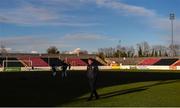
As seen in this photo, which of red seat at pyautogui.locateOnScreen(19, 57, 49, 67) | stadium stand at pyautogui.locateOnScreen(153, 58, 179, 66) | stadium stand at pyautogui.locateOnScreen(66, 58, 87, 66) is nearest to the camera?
red seat at pyautogui.locateOnScreen(19, 57, 49, 67)

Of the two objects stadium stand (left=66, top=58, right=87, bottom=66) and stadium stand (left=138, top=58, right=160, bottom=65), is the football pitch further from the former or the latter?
stadium stand (left=138, top=58, right=160, bottom=65)

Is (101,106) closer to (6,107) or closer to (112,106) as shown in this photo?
→ (112,106)

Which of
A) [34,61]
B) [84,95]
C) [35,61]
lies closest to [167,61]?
[35,61]

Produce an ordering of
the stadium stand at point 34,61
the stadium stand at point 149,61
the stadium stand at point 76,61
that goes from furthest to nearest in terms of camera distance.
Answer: the stadium stand at point 149,61
the stadium stand at point 76,61
the stadium stand at point 34,61

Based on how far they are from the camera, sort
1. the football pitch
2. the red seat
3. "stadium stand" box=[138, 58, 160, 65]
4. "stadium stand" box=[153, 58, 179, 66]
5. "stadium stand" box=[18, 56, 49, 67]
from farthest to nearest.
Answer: "stadium stand" box=[138, 58, 160, 65], "stadium stand" box=[153, 58, 179, 66], the red seat, "stadium stand" box=[18, 56, 49, 67], the football pitch

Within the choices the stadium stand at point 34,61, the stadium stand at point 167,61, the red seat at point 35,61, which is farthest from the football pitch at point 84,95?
the stadium stand at point 167,61

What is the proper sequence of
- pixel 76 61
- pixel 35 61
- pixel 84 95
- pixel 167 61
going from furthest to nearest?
1. pixel 76 61
2. pixel 167 61
3. pixel 35 61
4. pixel 84 95

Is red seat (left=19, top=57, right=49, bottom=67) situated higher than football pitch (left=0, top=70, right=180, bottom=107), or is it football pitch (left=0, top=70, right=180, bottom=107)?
red seat (left=19, top=57, right=49, bottom=67)

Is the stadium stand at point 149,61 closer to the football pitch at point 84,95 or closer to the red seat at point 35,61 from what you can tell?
the red seat at point 35,61

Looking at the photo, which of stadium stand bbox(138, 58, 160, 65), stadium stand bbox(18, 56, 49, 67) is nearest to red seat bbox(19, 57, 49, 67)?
stadium stand bbox(18, 56, 49, 67)

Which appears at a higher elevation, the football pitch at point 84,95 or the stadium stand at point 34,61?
the stadium stand at point 34,61

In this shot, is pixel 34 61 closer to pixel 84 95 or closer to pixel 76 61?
pixel 76 61

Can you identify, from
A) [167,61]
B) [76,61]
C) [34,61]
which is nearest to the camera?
[34,61]

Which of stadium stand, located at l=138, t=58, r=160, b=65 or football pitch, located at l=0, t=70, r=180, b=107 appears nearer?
football pitch, located at l=0, t=70, r=180, b=107
